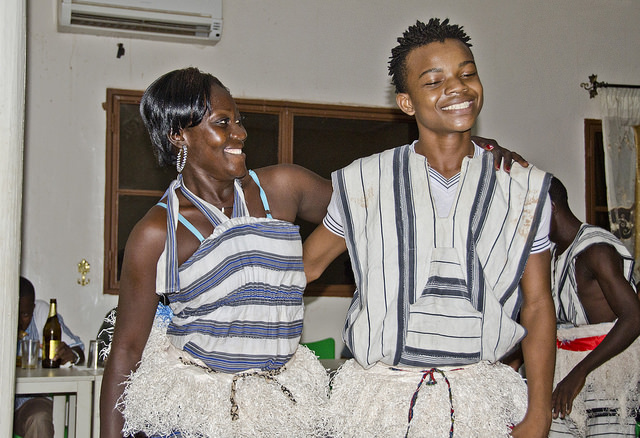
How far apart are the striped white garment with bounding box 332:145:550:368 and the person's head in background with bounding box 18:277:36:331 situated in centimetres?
342

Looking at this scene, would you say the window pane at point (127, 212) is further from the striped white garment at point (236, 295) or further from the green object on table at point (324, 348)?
the striped white garment at point (236, 295)

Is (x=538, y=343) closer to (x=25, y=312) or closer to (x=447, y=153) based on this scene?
(x=447, y=153)

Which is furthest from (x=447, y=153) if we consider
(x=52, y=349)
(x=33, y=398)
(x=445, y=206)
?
(x=33, y=398)

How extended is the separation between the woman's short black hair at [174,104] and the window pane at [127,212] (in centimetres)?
332

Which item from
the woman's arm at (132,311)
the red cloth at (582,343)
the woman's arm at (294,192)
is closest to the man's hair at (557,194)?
the red cloth at (582,343)

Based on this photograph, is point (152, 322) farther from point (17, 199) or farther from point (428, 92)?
point (428, 92)

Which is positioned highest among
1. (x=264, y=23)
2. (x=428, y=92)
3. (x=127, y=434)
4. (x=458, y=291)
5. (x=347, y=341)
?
(x=264, y=23)

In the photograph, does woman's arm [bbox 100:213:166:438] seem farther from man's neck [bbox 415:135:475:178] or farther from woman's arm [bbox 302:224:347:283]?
man's neck [bbox 415:135:475:178]

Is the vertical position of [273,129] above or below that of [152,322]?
above

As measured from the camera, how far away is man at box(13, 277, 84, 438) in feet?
14.2

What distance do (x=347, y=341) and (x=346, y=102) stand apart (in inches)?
164

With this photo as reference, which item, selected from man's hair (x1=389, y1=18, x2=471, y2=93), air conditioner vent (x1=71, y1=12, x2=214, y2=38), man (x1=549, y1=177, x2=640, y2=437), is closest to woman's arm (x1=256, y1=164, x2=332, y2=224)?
man's hair (x1=389, y1=18, x2=471, y2=93)

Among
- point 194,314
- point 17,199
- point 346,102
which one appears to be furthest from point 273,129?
point 17,199

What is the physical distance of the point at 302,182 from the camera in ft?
7.54
